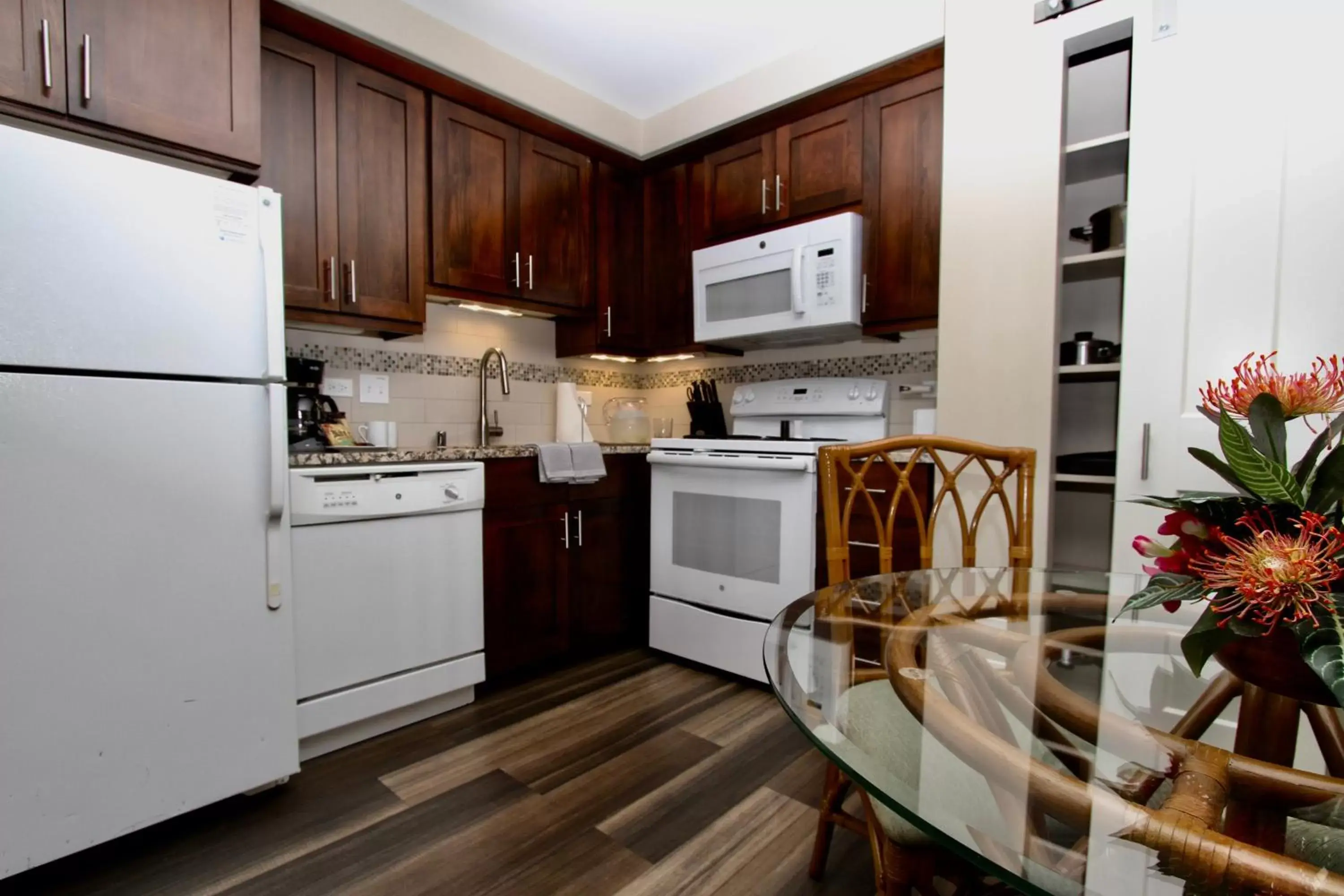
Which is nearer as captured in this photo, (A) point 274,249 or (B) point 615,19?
(A) point 274,249

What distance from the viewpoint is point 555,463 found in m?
2.44

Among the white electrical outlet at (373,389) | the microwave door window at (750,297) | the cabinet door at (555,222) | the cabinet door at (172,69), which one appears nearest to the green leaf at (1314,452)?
the microwave door window at (750,297)

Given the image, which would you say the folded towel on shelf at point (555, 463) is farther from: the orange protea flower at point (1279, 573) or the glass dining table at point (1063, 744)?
the orange protea flower at point (1279, 573)

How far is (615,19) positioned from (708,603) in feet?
7.53

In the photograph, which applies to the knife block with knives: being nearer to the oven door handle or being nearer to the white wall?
the oven door handle

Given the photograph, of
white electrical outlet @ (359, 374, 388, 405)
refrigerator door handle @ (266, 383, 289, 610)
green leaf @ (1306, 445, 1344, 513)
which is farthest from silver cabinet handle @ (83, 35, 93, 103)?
green leaf @ (1306, 445, 1344, 513)

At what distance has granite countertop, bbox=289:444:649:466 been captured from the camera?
5.93 ft

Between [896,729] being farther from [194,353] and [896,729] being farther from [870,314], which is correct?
[870,314]

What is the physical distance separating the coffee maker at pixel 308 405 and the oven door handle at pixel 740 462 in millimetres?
1253

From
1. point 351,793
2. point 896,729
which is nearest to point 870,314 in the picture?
point 896,729

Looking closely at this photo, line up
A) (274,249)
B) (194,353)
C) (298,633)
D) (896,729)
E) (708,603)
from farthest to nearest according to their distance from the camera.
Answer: (708,603)
(298,633)
(274,249)
(194,353)
(896,729)

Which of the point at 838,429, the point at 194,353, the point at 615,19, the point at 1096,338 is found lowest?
the point at 838,429

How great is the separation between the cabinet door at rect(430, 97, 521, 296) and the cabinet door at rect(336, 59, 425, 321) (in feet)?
0.20

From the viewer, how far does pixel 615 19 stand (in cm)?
237
